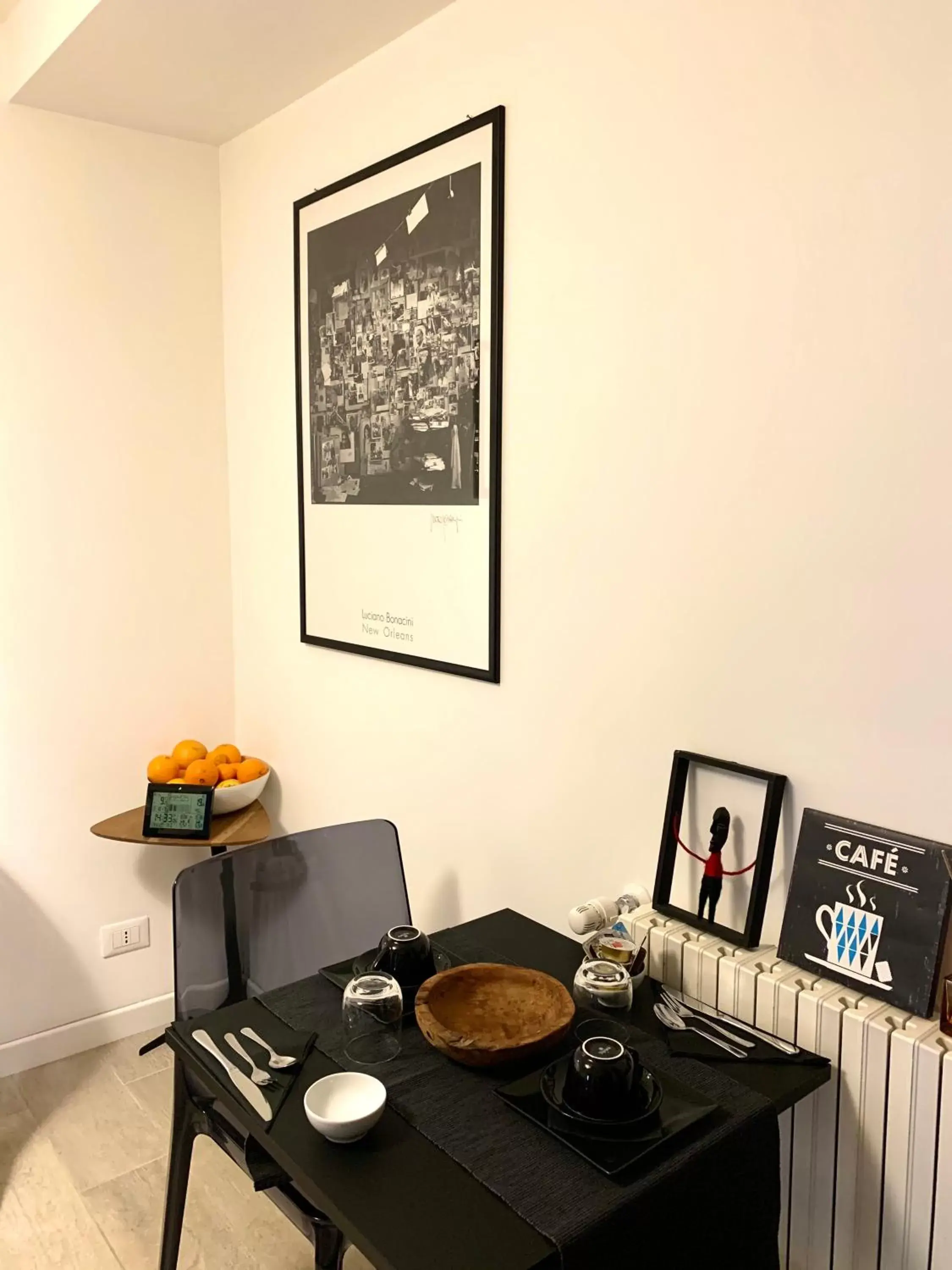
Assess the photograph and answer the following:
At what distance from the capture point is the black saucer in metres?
1.19

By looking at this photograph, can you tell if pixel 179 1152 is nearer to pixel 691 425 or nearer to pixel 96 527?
pixel 691 425

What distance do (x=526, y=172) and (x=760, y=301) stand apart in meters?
0.61

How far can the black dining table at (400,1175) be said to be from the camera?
1.04 m

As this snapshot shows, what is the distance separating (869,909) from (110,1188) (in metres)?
1.81

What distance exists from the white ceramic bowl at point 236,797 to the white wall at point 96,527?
1.11 ft

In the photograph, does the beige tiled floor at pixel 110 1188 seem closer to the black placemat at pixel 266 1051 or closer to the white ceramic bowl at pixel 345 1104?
the black placemat at pixel 266 1051

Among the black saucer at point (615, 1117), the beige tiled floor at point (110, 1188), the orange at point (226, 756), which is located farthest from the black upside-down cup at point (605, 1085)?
the orange at point (226, 756)

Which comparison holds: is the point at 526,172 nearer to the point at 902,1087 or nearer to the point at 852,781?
the point at 852,781

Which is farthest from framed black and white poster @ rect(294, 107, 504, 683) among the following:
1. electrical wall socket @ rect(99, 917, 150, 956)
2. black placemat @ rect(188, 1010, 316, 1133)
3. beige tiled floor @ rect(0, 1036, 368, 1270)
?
beige tiled floor @ rect(0, 1036, 368, 1270)

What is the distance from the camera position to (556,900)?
1945mm

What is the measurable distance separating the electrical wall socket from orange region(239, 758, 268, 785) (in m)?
0.58

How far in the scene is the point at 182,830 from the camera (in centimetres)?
253

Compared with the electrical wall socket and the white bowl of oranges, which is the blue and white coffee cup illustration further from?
the electrical wall socket
